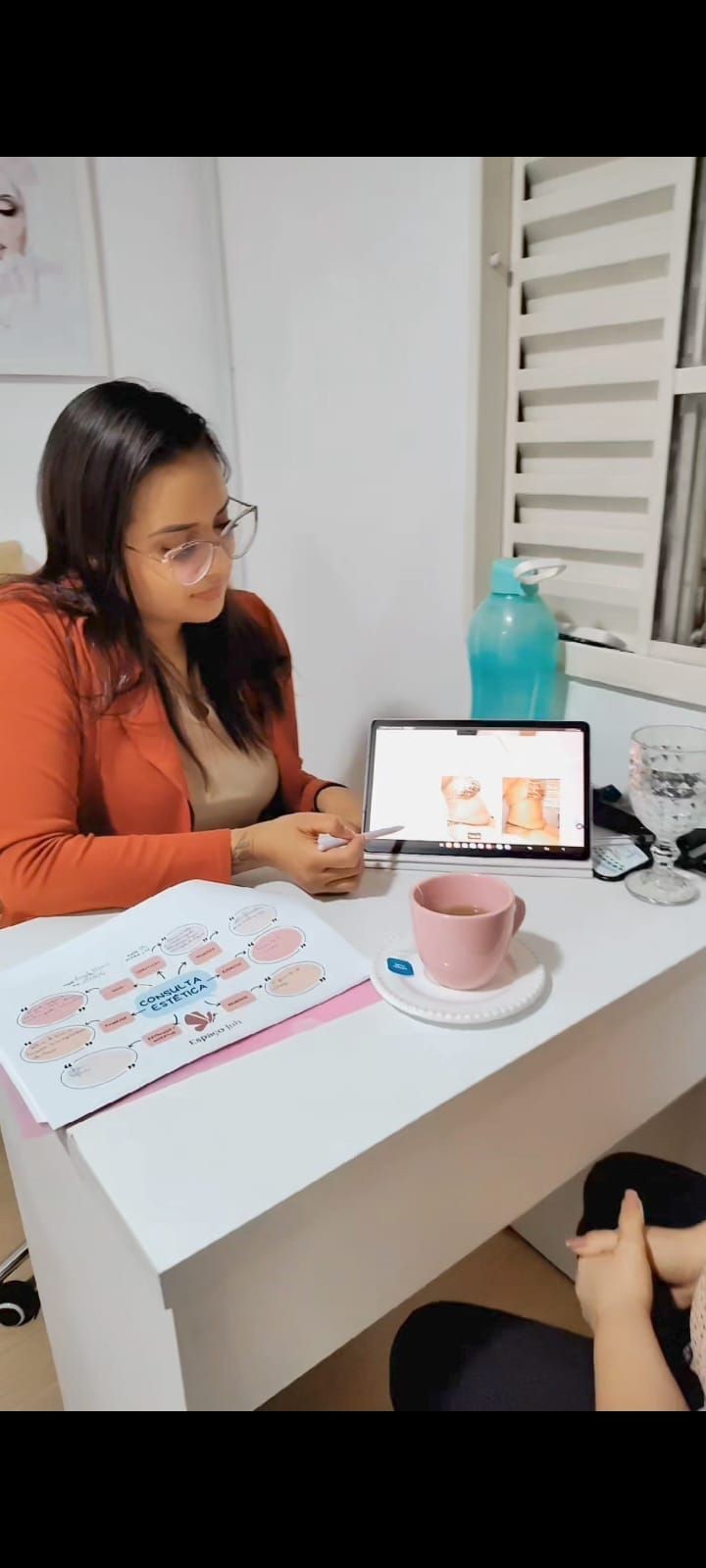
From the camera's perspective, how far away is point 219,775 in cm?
109

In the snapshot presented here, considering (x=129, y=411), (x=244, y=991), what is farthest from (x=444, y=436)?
(x=244, y=991)

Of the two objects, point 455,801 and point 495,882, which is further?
point 455,801

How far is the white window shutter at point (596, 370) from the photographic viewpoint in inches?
38.4

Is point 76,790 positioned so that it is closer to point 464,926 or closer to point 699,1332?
point 464,926

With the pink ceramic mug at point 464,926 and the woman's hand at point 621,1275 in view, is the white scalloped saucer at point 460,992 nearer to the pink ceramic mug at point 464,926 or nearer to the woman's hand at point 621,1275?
the pink ceramic mug at point 464,926

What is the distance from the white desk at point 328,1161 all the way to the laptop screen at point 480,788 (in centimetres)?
14

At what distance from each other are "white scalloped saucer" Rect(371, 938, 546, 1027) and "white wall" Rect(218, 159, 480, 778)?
0.69 meters

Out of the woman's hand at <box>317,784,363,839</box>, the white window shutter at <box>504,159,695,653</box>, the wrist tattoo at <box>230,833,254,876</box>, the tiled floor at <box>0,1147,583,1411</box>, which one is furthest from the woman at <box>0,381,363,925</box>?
the tiled floor at <box>0,1147,583,1411</box>

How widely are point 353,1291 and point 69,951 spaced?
0.35m

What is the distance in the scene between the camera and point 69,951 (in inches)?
30.5

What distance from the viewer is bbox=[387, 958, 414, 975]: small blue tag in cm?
73

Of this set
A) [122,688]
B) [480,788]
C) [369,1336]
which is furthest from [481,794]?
[369,1336]

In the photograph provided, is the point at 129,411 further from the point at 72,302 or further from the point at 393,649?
the point at 72,302

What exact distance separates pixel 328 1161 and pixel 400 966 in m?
0.21
